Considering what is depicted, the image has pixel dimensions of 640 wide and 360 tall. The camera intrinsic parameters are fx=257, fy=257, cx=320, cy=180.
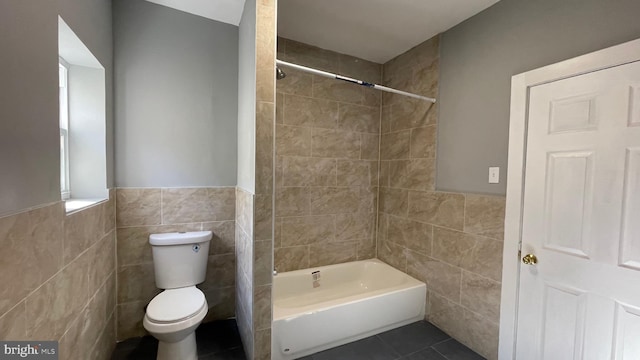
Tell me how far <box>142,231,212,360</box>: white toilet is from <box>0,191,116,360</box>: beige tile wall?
0.29m

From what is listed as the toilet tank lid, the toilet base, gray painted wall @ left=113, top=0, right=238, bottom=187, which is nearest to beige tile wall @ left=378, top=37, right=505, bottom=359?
gray painted wall @ left=113, top=0, right=238, bottom=187

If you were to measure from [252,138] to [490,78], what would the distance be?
1710 millimetres

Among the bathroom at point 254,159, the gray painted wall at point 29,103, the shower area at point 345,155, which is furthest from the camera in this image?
the shower area at point 345,155

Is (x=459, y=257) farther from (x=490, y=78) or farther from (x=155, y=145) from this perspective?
(x=155, y=145)

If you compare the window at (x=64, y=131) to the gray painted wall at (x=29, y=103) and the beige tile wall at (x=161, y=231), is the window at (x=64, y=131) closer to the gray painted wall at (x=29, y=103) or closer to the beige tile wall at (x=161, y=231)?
the beige tile wall at (x=161, y=231)

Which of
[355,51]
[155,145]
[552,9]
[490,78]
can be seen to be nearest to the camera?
[552,9]

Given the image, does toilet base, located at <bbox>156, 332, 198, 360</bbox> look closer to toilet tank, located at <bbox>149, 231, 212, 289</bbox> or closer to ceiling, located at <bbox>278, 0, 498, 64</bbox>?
toilet tank, located at <bbox>149, 231, 212, 289</bbox>

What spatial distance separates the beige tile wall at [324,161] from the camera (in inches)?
96.6

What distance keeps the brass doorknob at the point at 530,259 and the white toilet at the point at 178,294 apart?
6.68 feet

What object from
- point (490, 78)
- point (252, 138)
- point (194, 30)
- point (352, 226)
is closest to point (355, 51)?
point (490, 78)

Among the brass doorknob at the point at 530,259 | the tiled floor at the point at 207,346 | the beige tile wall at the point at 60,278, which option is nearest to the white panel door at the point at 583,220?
the brass doorknob at the point at 530,259

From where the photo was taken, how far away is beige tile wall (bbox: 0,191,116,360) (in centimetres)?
83

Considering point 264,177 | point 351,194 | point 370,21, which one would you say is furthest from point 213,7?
point 351,194

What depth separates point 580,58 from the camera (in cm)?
137
